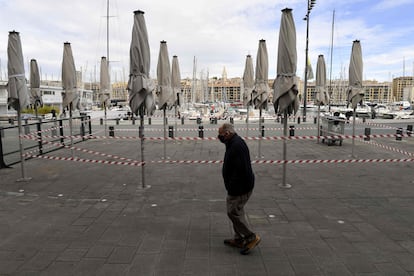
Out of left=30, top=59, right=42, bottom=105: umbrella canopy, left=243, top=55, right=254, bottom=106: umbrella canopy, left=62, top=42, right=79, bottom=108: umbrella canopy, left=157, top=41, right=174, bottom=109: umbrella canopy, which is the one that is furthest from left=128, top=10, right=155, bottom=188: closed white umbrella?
left=30, top=59, right=42, bottom=105: umbrella canopy

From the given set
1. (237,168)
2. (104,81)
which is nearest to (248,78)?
(104,81)

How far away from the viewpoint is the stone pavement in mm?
3906

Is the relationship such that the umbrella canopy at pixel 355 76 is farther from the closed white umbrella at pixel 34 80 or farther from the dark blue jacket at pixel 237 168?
the closed white umbrella at pixel 34 80

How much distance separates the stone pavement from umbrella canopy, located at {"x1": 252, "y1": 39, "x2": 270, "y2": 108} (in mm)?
3361

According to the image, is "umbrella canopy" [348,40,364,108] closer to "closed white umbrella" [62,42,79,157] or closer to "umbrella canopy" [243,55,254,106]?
"umbrella canopy" [243,55,254,106]

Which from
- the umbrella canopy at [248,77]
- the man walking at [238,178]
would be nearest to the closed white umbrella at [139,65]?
the man walking at [238,178]

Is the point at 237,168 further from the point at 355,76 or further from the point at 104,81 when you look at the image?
the point at 104,81

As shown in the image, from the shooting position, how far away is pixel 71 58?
9789 mm

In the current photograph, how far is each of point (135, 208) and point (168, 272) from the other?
8.29 feet

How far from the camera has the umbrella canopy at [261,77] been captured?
35.4 feet

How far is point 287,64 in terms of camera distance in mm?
6797

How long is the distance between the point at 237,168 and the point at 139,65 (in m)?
4.15

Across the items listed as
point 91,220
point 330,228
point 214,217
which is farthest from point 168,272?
point 330,228

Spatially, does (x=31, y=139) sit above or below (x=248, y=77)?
below
